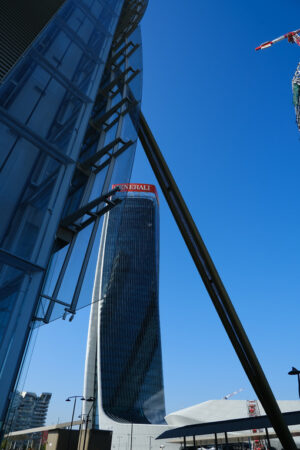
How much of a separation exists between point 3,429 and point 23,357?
0.76 m

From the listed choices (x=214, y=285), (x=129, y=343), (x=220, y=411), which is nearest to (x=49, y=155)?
(x=214, y=285)

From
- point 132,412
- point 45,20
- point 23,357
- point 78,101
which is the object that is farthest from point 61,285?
point 132,412

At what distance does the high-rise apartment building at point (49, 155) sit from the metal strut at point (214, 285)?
5.56ft

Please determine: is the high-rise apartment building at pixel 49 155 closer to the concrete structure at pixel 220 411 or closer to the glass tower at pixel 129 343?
the glass tower at pixel 129 343

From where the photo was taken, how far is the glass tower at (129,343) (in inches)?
3127

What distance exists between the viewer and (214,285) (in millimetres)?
7980

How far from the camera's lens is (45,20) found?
637 cm

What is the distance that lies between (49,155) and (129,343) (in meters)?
85.0

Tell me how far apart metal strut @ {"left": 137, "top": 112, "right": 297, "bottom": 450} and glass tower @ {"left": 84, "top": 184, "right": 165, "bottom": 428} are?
67672 mm

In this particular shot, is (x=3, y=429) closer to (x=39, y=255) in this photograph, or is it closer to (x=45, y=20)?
(x=39, y=255)

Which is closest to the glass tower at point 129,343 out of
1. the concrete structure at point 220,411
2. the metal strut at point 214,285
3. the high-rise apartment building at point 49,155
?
the concrete structure at point 220,411

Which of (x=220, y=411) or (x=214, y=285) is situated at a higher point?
(x=220, y=411)

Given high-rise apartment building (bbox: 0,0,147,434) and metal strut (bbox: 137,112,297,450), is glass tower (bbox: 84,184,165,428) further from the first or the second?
high-rise apartment building (bbox: 0,0,147,434)

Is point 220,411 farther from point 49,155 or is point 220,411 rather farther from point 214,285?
point 49,155
